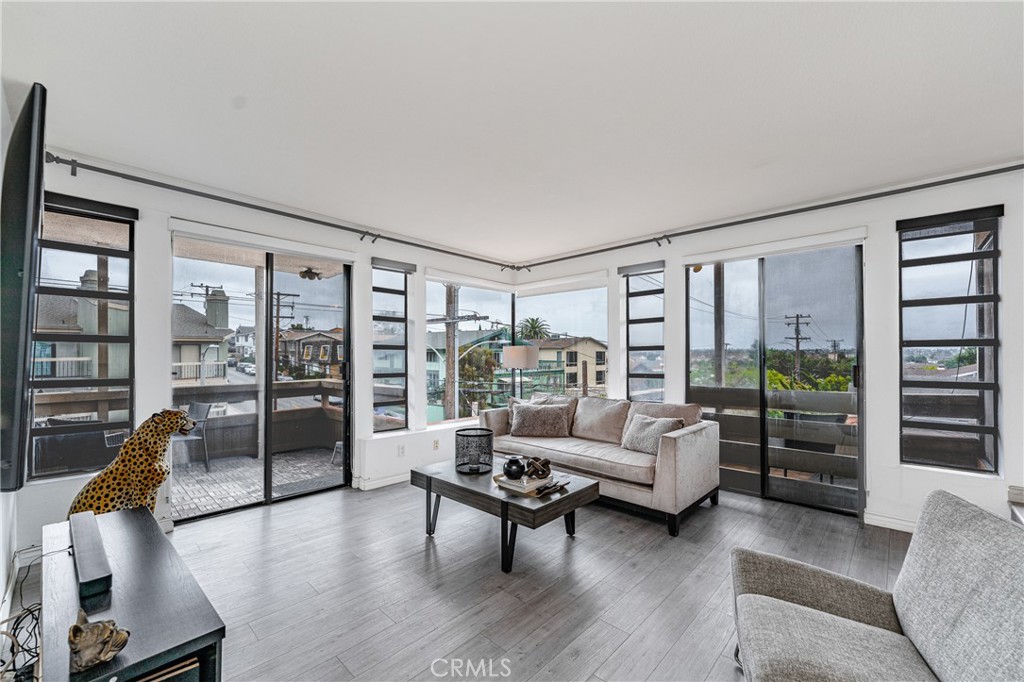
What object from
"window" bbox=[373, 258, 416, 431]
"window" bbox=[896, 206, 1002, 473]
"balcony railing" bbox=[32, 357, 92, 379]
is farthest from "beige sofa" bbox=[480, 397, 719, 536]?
"balcony railing" bbox=[32, 357, 92, 379]

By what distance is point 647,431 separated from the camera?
12.4ft

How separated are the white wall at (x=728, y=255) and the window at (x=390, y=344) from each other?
17 cm

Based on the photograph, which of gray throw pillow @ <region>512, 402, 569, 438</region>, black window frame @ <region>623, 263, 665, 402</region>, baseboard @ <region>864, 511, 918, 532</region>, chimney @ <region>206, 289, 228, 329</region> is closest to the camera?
baseboard @ <region>864, 511, 918, 532</region>

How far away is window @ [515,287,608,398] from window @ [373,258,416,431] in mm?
1853

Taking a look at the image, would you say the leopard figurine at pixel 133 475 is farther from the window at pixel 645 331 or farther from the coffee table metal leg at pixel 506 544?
the window at pixel 645 331

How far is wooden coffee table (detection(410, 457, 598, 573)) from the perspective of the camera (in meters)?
2.57

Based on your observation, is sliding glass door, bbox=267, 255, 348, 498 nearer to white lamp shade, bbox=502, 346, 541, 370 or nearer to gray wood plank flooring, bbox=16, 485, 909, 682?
gray wood plank flooring, bbox=16, 485, 909, 682

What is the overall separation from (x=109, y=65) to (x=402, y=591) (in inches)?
114

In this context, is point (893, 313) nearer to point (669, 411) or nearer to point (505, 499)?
point (669, 411)

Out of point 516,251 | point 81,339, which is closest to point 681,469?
point 516,251

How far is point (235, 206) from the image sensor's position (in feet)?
11.7

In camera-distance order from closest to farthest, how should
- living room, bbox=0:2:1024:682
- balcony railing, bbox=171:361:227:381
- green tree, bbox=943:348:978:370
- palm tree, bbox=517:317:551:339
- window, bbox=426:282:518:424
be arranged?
living room, bbox=0:2:1024:682 < green tree, bbox=943:348:978:370 < balcony railing, bbox=171:361:227:381 < window, bbox=426:282:518:424 < palm tree, bbox=517:317:551:339

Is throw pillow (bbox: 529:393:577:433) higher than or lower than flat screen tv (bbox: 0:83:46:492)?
lower

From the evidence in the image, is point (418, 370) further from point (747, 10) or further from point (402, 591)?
point (747, 10)
